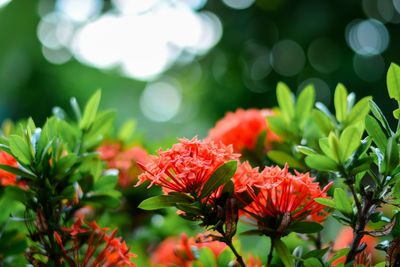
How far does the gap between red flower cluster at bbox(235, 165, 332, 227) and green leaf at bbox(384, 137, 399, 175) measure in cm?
9

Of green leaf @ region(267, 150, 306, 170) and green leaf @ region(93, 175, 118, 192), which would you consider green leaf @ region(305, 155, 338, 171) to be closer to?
green leaf @ region(267, 150, 306, 170)

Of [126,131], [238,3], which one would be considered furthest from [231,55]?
[126,131]

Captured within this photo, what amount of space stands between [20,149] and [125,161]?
0.45 meters

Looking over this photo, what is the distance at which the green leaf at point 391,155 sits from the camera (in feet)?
1.75

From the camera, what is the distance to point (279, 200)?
0.62 meters

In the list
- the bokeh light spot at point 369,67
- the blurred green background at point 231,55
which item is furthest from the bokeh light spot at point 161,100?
the bokeh light spot at point 369,67

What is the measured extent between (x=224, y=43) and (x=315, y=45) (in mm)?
1006

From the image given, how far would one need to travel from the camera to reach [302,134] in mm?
865

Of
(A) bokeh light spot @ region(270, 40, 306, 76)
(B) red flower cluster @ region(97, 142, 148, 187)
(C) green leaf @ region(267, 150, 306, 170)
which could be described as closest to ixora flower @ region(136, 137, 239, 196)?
(C) green leaf @ region(267, 150, 306, 170)

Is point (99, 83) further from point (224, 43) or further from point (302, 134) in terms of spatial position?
point (302, 134)

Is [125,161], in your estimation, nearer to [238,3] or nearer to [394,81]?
[394,81]

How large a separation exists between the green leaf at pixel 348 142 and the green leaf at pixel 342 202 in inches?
1.9

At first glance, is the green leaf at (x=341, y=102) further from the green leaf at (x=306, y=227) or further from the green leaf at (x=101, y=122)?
the green leaf at (x=101, y=122)

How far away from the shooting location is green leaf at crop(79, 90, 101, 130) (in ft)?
2.61
